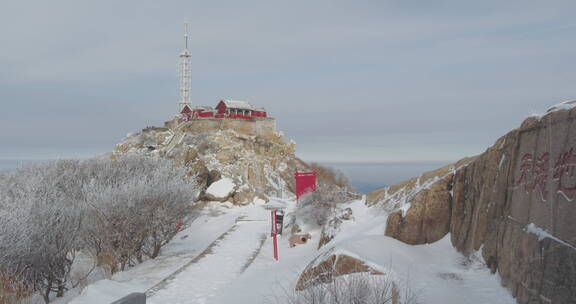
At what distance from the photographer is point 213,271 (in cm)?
1025

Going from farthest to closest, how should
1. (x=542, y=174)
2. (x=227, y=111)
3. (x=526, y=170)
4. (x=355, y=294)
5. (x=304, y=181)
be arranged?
(x=227, y=111) < (x=304, y=181) < (x=526, y=170) < (x=542, y=174) < (x=355, y=294)

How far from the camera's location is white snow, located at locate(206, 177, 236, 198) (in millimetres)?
25734

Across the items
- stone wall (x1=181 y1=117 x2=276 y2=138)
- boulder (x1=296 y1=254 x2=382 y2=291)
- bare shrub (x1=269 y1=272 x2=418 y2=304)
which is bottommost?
boulder (x1=296 y1=254 x2=382 y2=291)

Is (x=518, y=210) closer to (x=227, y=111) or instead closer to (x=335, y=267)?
(x=335, y=267)

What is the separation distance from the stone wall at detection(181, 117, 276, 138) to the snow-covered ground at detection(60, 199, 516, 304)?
44603mm

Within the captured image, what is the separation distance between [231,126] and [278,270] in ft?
167

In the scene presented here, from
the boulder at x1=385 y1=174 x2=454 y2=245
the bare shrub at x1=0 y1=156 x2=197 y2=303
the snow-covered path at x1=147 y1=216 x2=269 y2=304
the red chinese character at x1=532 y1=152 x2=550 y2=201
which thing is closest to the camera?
the red chinese character at x1=532 y1=152 x2=550 y2=201

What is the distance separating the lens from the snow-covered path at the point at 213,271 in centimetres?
814

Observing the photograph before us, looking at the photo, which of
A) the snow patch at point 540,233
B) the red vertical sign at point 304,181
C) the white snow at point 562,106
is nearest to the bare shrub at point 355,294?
the snow patch at point 540,233

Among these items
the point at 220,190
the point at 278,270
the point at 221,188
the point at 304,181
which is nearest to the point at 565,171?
the point at 278,270

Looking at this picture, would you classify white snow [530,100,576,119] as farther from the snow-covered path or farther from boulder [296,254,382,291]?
the snow-covered path

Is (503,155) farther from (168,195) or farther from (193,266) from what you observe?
(168,195)

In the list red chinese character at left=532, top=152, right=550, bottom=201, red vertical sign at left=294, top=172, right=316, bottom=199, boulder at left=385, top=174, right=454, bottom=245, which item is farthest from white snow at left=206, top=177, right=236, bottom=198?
red chinese character at left=532, top=152, right=550, bottom=201

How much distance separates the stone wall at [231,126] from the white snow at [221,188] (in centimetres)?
3230
